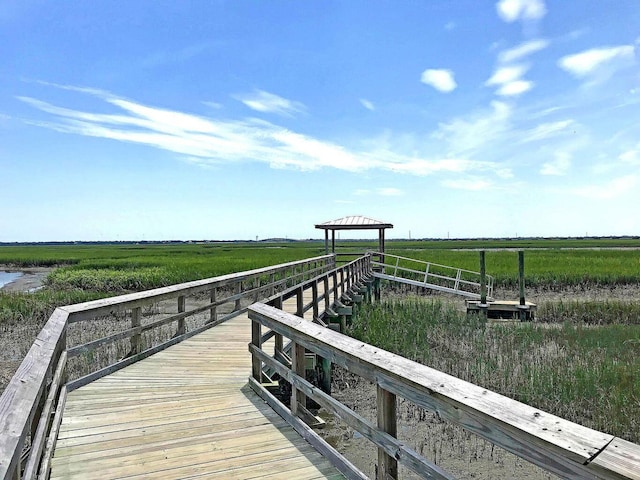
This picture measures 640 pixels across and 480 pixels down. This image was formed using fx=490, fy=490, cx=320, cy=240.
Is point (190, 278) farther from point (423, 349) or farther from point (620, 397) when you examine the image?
point (620, 397)

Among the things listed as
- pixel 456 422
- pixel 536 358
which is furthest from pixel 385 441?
pixel 536 358

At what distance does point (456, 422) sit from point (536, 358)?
29.7ft

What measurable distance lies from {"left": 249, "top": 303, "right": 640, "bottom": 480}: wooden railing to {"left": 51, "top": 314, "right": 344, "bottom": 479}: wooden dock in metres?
0.36

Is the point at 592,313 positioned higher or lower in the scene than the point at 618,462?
lower

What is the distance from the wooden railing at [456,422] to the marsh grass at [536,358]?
189 inches

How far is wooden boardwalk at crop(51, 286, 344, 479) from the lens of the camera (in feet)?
10.3

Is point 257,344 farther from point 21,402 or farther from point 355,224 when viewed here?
point 355,224

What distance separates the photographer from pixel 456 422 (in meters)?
2.04

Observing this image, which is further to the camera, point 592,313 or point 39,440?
point 592,313

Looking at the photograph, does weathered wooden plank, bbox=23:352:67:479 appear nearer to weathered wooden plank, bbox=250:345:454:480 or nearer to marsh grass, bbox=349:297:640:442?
weathered wooden plank, bbox=250:345:454:480

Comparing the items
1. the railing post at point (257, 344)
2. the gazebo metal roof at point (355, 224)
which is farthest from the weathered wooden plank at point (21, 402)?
the gazebo metal roof at point (355, 224)

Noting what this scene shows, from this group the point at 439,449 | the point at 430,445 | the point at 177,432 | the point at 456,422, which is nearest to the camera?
the point at 456,422

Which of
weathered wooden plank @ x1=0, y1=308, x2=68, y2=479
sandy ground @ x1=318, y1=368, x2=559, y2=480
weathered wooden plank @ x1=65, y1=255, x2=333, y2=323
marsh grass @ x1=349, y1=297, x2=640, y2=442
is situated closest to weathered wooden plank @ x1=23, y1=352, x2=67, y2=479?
weathered wooden plank @ x1=0, y1=308, x2=68, y2=479

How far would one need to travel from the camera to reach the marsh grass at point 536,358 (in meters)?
6.82
